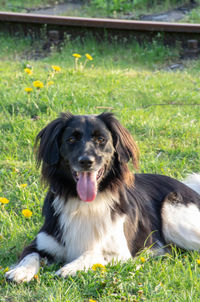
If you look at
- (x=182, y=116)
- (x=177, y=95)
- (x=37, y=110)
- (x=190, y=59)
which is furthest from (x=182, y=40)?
(x=37, y=110)

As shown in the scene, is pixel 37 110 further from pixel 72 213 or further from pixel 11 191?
pixel 72 213

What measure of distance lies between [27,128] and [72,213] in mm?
2140

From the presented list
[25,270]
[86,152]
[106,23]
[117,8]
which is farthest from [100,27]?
[25,270]

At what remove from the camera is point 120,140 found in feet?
12.3

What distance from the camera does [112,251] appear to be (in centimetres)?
362

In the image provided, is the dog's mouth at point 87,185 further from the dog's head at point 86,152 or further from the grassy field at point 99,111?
the grassy field at point 99,111

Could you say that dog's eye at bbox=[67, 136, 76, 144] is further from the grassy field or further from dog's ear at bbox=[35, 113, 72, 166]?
the grassy field

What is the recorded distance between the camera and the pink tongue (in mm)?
3496

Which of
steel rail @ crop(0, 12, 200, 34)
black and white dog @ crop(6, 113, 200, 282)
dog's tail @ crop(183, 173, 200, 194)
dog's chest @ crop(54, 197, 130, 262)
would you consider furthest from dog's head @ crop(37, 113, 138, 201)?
steel rail @ crop(0, 12, 200, 34)

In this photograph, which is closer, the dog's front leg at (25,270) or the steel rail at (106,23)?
the dog's front leg at (25,270)

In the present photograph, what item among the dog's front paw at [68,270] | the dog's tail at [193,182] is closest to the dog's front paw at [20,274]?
the dog's front paw at [68,270]

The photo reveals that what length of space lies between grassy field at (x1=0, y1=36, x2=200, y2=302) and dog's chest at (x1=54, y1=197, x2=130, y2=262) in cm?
20

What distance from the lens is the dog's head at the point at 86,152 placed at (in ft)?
11.5

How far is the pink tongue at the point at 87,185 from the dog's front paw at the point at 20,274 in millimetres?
641
